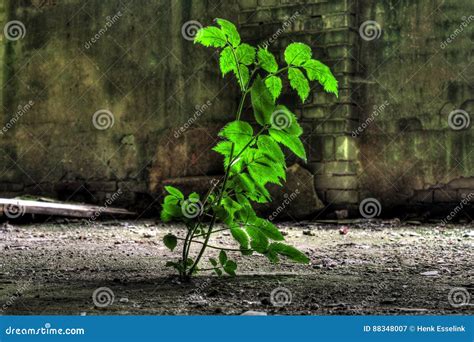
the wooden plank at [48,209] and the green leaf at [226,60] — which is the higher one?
the green leaf at [226,60]

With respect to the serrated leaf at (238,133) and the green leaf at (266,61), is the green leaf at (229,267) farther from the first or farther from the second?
the green leaf at (266,61)

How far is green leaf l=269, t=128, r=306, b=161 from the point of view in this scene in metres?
2.04

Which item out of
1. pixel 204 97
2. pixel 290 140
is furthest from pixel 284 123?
pixel 204 97

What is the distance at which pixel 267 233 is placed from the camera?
2.23m

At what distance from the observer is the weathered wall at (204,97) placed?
5.20m

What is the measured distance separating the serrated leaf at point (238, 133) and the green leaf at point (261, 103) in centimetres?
6

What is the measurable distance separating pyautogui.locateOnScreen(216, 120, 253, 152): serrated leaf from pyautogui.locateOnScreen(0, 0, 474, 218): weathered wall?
10.8ft

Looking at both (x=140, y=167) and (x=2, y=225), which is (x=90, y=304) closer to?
(x=2, y=225)

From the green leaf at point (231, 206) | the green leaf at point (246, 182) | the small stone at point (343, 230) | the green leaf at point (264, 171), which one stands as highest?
the green leaf at point (264, 171)

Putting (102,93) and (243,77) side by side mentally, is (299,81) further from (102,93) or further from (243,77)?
(102,93)

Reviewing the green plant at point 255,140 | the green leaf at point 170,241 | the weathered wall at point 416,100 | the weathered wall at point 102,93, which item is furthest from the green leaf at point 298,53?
the weathered wall at point 102,93

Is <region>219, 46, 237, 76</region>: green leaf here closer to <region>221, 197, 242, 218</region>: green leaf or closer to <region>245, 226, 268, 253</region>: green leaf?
<region>221, 197, 242, 218</region>: green leaf

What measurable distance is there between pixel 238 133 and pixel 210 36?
392 millimetres

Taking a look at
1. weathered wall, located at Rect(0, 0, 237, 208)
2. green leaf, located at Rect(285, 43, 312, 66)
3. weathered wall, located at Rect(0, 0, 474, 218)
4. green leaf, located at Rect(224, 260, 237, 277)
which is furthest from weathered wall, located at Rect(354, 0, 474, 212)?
green leaf, located at Rect(285, 43, 312, 66)
